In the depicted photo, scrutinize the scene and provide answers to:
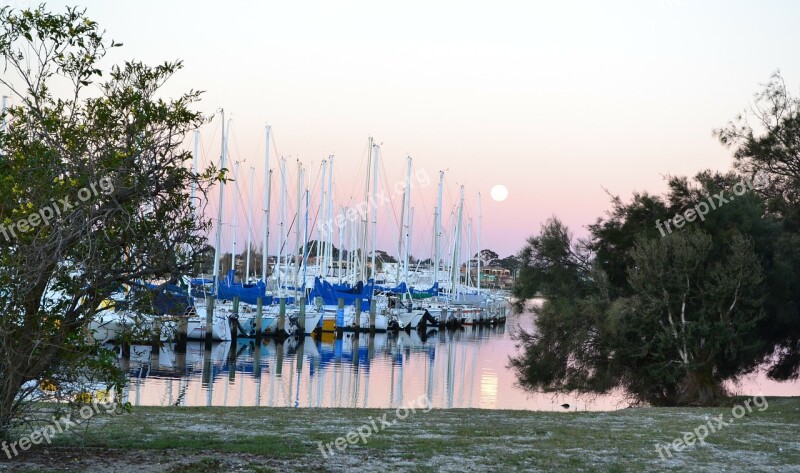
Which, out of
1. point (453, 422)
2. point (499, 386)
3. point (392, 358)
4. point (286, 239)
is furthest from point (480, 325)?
point (453, 422)

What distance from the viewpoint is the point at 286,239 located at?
7538cm

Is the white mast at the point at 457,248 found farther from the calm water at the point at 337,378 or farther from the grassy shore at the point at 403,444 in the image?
the grassy shore at the point at 403,444

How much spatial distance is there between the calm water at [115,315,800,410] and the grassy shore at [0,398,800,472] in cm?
851

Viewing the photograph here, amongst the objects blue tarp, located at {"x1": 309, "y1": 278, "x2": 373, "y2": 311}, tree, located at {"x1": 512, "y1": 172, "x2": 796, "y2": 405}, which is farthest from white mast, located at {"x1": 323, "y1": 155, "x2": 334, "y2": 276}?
tree, located at {"x1": 512, "y1": 172, "x2": 796, "y2": 405}

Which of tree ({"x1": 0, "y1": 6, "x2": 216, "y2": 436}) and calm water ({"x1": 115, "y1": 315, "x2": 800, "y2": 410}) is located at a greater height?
tree ({"x1": 0, "y1": 6, "x2": 216, "y2": 436})

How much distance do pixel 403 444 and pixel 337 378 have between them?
2832 cm

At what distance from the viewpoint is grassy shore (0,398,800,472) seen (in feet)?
36.9

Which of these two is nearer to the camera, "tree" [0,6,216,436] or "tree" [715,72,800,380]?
"tree" [0,6,216,436]

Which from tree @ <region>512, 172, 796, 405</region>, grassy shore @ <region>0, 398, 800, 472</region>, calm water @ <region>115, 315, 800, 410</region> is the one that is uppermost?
tree @ <region>512, 172, 796, 405</region>

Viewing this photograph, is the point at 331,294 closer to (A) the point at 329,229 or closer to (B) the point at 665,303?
(A) the point at 329,229

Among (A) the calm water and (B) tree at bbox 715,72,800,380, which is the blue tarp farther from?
(B) tree at bbox 715,72,800,380

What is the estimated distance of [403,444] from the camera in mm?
13391

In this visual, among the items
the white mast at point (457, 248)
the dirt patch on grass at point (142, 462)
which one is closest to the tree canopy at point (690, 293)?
the dirt patch on grass at point (142, 462)

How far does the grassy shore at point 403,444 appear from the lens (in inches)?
443
